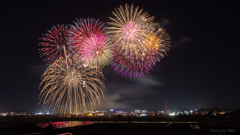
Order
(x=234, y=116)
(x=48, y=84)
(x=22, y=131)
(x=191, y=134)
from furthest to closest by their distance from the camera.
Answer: (x=234, y=116)
(x=48, y=84)
(x=22, y=131)
(x=191, y=134)

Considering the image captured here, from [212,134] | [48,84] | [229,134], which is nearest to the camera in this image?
[212,134]

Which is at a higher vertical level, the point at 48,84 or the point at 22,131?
the point at 48,84

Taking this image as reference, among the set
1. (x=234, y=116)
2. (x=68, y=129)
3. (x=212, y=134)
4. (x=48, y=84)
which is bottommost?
(x=234, y=116)

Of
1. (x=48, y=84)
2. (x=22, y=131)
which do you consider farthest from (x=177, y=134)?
(x=48, y=84)

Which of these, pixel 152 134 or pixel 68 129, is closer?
pixel 152 134

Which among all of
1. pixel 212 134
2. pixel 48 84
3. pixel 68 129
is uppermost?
pixel 48 84

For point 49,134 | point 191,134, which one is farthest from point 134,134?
point 49,134

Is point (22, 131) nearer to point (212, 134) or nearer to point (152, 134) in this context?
point (152, 134)

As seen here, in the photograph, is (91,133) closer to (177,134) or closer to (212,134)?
(177,134)

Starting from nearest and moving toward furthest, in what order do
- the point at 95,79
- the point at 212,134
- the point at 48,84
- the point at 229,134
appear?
the point at 212,134
the point at 229,134
the point at 48,84
the point at 95,79
